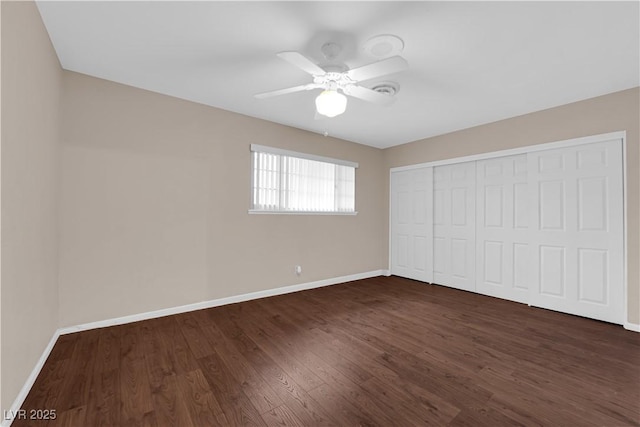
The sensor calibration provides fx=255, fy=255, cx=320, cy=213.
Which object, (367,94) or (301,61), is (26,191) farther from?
(367,94)

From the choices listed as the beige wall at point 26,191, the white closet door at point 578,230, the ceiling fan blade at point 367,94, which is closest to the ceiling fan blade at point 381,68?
the ceiling fan blade at point 367,94

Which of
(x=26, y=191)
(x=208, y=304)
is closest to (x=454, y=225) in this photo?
(x=208, y=304)

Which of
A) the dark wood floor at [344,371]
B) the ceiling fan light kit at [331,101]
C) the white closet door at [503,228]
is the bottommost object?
the dark wood floor at [344,371]

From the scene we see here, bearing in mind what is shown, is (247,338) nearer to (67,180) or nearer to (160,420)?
(160,420)

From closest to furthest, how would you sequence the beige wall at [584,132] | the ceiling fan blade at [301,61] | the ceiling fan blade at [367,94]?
the ceiling fan blade at [301,61]
the ceiling fan blade at [367,94]
the beige wall at [584,132]

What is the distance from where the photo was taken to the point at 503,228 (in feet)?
12.0

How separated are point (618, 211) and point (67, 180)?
565 centimetres

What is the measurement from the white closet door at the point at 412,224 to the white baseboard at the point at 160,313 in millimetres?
740

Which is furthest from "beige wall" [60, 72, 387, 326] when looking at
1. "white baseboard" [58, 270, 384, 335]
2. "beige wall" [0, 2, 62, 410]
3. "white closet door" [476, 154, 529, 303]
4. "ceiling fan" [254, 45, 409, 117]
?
"white closet door" [476, 154, 529, 303]

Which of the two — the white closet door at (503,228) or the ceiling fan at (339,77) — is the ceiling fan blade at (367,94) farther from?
the white closet door at (503,228)

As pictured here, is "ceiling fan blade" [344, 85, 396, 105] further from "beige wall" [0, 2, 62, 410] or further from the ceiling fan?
"beige wall" [0, 2, 62, 410]

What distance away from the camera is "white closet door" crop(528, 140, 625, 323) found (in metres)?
2.80

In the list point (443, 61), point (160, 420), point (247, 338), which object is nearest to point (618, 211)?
point (443, 61)

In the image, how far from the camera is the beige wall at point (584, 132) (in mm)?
2660
